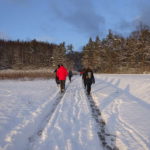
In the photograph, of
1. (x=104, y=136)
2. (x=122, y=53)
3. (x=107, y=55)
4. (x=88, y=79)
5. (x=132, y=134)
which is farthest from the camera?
(x=107, y=55)

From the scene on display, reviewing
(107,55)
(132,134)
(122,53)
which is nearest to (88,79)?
(132,134)

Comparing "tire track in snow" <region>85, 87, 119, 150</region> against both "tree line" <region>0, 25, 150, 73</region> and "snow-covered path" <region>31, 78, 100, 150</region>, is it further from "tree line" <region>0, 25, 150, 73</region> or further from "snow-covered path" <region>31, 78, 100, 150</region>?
"tree line" <region>0, 25, 150, 73</region>

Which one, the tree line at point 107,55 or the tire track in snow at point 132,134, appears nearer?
the tire track in snow at point 132,134

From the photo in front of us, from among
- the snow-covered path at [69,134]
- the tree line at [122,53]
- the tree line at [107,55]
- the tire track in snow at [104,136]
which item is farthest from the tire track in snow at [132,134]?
the tree line at [122,53]

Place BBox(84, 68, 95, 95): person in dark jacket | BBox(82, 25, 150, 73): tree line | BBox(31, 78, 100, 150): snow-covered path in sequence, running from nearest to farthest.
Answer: BBox(31, 78, 100, 150): snow-covered path, BBox(84, 68, 95, 95): person in dark jacket, BBox(82, 25, 150, 73): tree line

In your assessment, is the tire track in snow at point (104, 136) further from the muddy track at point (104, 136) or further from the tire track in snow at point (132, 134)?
the tire track in snow at point (132, 134)

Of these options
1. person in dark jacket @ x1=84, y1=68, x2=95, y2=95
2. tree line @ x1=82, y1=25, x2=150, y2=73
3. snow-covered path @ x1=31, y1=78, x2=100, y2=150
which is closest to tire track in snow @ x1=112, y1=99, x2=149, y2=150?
snow-covered path @ x1=31, y1=78, x2=100, y2=150

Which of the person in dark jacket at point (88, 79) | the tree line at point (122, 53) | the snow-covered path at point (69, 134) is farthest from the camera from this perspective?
the tree line at point (122, 53)

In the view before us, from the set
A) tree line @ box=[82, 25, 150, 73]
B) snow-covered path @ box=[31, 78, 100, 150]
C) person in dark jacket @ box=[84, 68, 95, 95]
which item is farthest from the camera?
tree line @ box=[82, 25, 150, 73]

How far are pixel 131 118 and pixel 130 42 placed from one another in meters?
42.8

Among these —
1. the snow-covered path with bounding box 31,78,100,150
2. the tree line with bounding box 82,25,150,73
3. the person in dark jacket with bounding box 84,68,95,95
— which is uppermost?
the tree line with bounding box 82,25,150,73

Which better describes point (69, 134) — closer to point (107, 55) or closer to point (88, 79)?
point (88, 79)

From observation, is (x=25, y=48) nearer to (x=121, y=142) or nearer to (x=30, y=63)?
(x=30, y=63)

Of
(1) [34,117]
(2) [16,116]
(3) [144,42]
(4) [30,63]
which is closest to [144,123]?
(1) [34,117]
